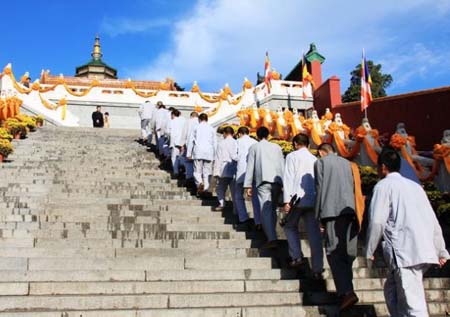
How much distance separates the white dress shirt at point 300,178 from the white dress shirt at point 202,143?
3.00m

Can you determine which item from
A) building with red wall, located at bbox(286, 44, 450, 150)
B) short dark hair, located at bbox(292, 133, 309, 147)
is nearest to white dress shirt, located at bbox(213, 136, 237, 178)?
short dark hair, located at bbox(292, 133, 309, 147)

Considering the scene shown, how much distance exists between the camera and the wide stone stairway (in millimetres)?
4492

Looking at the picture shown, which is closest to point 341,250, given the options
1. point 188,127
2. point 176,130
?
point 188,127

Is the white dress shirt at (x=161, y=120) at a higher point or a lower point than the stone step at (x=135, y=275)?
higher

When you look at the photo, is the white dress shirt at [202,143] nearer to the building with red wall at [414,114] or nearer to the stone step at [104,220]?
the stone step at [104,220]

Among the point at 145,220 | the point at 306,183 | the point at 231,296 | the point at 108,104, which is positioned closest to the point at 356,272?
the point at 306,183

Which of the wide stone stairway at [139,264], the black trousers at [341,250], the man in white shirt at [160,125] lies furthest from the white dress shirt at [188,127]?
the black trousers at [341,250]

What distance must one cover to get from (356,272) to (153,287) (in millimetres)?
2281

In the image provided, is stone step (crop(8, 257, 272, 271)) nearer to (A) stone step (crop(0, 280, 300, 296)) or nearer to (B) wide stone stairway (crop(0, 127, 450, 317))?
(B) wide stone stairway (crop(0, 127, 450, 317))

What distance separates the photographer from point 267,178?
5836mm

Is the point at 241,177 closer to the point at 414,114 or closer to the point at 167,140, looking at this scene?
the point at 167,140

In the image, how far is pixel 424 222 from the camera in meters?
3.61

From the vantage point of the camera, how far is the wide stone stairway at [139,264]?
4.49 metres

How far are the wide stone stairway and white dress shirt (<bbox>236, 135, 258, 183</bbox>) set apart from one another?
2.46 ft
